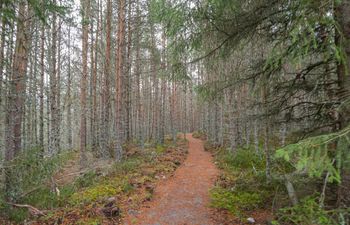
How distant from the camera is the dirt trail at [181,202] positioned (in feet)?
→ 15.5

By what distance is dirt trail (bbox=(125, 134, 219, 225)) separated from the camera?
473cm

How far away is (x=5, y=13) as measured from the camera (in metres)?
3.28

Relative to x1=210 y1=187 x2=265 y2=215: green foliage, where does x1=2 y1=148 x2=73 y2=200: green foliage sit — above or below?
above

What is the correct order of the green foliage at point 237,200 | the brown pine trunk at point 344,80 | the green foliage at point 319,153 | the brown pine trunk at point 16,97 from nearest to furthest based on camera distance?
→ the green foliage at point 319,153 < the brown pine trunk at point 344,80 < the green foliage at point 237,200 < the brown pine trunk at point 16,97

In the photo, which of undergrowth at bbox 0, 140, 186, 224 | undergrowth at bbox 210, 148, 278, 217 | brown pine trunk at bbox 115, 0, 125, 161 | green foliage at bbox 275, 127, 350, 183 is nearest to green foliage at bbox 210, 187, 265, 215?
undergrowth at bbox 210, 148, 278, 217

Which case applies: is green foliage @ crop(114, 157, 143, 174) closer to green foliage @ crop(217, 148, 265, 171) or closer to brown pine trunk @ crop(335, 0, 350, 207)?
green foliage @ crop(217, 148, 265, 171)

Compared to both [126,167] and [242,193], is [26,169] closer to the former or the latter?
[126,167]

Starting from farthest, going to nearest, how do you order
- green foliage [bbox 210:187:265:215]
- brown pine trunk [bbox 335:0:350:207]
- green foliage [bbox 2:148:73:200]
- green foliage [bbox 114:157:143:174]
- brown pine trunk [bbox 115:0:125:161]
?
1. brown pine trunk [bbox 115:0:125:161]
2. green foliage [bbox 114:157:143:174]
3. green foliage [bbox 210:187:265:215]
4. green foliage [bbox 2:148:73:200]
5. brown pine trunk [bbox 335:0:350:207]

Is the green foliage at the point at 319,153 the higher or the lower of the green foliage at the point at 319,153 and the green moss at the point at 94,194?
the higher

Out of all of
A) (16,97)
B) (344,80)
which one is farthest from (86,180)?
(344,80)

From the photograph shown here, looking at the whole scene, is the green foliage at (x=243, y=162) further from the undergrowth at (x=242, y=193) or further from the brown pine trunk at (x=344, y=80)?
the brown pine trunk at (x=344, y=80)

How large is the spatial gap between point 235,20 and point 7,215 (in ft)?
22.7

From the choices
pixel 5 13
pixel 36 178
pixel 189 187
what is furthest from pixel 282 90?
pixel 36 178

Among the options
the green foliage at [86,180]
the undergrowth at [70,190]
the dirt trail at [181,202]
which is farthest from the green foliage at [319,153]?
the green foliage at [86,180]
